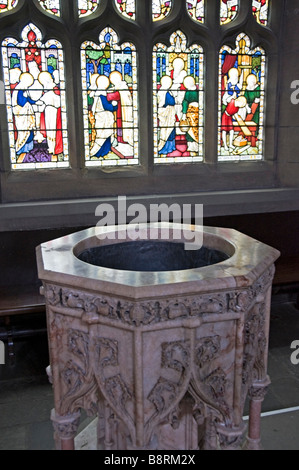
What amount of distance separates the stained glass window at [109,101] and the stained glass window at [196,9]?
0.61 meters

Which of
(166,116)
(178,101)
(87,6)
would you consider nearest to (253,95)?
(178,101)

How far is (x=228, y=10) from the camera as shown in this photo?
3.98m

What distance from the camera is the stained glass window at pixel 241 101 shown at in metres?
4.08

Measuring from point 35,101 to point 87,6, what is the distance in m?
0.88

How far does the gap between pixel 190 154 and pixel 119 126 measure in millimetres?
704

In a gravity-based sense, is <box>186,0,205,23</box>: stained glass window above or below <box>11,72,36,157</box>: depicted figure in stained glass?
above

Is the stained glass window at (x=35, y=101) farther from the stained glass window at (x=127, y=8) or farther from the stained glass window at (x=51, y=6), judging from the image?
the stained glass window at (x=127, y=8)

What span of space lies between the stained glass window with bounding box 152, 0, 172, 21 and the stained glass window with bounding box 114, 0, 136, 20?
0.17m

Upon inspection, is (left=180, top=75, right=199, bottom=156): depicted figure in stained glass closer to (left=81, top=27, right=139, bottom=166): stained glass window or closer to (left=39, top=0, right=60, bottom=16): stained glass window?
(left=81, top=27, right=139, bottom=166): stained glass window

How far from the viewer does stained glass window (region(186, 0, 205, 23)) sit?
12.7ft

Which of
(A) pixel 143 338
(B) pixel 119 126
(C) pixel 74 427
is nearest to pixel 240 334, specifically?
(A) pixel 143 338

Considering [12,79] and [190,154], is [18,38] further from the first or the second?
[190,154]

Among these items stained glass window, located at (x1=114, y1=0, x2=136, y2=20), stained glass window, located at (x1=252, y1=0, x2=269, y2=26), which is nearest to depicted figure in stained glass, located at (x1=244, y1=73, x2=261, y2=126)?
stained glass window, located at (x1=252, y1=0, x2=269, y2=26)

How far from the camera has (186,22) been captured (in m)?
3.83
